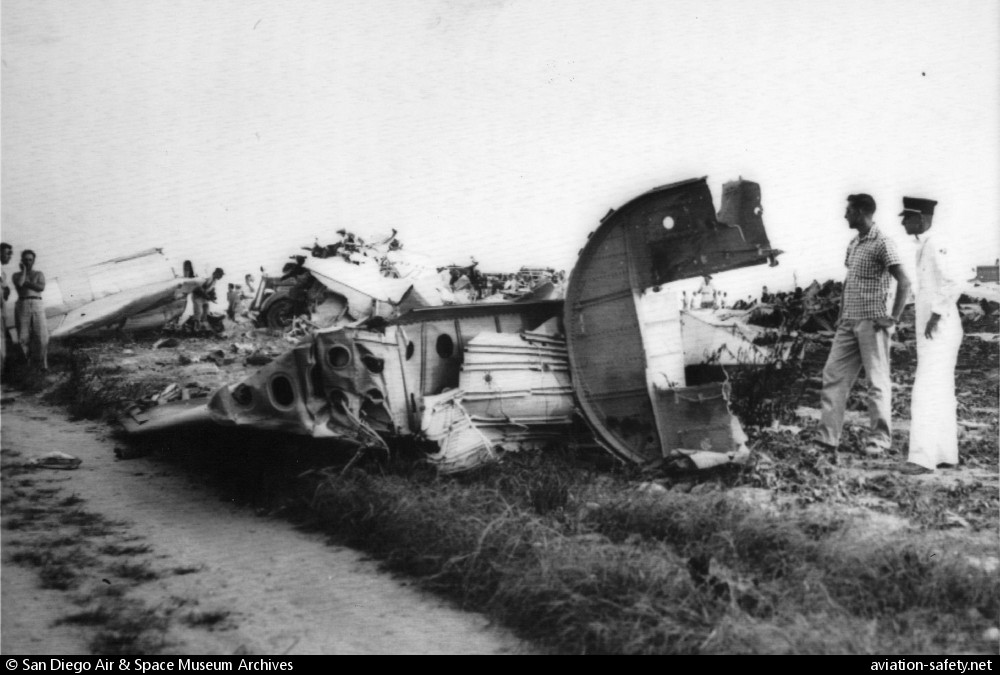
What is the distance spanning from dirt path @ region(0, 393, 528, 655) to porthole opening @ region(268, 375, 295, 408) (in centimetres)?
88

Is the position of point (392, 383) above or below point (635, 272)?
below

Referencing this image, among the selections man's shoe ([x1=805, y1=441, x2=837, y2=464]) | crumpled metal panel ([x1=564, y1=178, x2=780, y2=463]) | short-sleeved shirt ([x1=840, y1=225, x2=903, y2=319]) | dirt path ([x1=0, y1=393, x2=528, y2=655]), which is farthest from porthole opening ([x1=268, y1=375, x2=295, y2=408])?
short-sleeved shirt ([x1=840, y1=225, x2=903, y2=319])

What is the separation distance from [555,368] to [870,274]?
2532 mm

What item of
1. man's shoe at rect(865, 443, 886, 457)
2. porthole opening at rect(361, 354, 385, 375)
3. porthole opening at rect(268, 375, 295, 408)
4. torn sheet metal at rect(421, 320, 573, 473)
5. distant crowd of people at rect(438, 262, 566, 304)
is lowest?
man's shoe at rect(865, 443, 886, 457)

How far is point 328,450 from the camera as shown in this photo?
5438 millimetres

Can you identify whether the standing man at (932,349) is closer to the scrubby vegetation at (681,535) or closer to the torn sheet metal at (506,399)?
the scrubby vegetation at (681,535)

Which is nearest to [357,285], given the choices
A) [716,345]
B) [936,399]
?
[716,345]

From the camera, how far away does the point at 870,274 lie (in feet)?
17.5

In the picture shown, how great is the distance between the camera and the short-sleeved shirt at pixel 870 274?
5.26 metres

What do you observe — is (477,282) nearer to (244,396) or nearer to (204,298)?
(204,298)

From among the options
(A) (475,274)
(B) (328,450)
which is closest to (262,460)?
(B) (328,450)

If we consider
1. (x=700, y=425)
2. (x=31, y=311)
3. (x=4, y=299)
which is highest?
(x=4, y=299)

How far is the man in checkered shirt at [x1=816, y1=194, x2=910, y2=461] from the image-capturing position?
17.3ft

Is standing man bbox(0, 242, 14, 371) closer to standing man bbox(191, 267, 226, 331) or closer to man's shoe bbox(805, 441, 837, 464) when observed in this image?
standing man bbox(191, 267, 226, 331)
